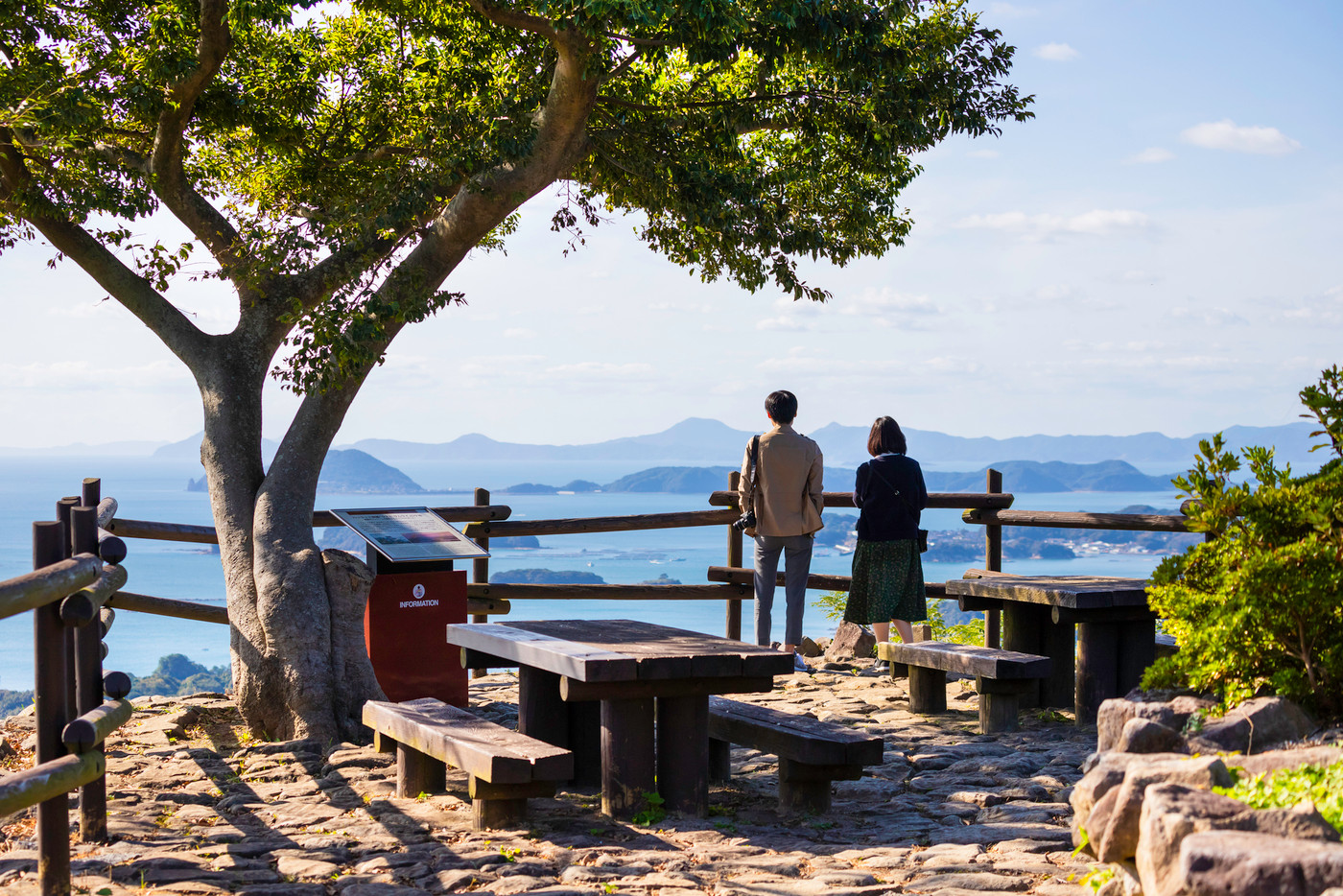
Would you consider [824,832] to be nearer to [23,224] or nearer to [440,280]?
[440,280]

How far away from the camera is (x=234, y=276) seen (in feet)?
23.8

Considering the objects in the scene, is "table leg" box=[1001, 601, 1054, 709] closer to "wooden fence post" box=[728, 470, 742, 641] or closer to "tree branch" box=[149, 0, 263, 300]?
"wooden fence post" box=[728, 470, 742, 641]

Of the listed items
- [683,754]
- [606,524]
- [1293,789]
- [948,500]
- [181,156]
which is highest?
[181,156]

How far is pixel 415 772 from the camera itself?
5250 mm

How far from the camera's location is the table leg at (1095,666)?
6.71 m

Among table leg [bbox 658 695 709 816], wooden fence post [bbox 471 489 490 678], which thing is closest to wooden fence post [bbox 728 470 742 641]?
wooden fence post [bbox 471 489 490 678]

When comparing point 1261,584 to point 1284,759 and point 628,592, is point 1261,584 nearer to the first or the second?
point 1284,759

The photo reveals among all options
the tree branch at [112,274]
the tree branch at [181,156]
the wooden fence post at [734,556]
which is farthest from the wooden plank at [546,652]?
the wooden fence post at [734,556]

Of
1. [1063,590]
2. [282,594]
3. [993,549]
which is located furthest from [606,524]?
[1063,590]

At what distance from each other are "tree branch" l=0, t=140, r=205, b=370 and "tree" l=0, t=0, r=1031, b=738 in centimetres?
2

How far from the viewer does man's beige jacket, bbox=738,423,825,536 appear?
7773mm

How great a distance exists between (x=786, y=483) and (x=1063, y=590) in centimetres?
203

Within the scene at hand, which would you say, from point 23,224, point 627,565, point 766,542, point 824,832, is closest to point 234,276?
point 23,224

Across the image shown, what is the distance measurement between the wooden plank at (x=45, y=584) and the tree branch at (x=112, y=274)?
3.97 metres
